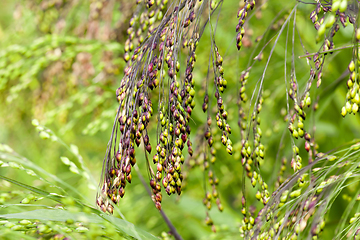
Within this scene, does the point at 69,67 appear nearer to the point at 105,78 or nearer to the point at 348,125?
the point at 105,78

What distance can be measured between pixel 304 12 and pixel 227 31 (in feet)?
1.78

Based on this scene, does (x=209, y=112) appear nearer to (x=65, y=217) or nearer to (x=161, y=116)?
(x=161, y=116)

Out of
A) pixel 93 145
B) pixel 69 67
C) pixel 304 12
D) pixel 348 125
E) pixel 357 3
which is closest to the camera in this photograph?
pixel 357 3

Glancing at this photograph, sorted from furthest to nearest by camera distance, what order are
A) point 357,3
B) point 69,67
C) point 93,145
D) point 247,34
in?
point 93,145 < point 69,67 < point 247,34 < point 357,3

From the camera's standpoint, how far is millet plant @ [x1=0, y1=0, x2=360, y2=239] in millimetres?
625

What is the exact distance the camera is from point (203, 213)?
5.35 feet

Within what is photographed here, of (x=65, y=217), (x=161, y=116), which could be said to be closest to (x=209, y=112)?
(x=161, y=116)

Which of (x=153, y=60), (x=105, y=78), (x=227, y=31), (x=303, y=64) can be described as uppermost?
(x=105, y=78)

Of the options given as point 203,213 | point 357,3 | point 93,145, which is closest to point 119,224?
point 357,3

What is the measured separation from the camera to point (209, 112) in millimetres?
780

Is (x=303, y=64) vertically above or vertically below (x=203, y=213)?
above

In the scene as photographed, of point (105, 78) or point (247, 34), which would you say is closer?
point (247, 34)

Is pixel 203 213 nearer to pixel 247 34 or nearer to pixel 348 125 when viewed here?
pixel 348 125

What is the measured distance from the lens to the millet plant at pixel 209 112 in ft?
2.05
